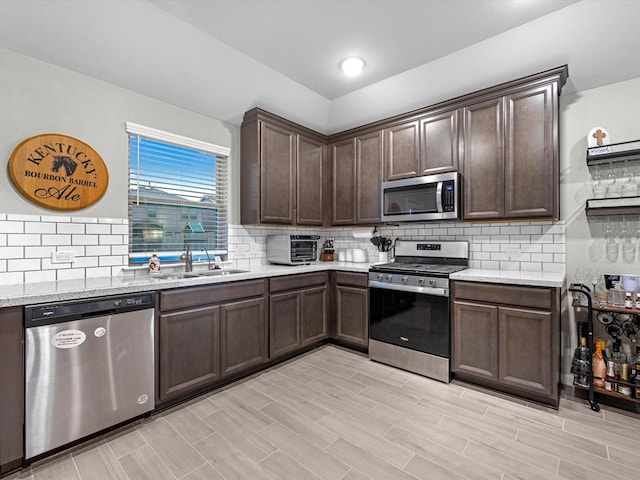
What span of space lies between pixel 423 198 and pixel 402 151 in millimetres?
579

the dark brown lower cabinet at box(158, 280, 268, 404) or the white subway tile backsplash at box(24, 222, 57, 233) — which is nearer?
the white subway tile backsplash at box(24, 222, 57, 233)

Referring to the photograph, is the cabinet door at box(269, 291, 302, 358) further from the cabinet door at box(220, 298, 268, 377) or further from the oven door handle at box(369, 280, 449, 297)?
the oven door handle at box(369, 280, 449, 297)

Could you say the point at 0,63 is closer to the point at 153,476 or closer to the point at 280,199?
the point at 280,199

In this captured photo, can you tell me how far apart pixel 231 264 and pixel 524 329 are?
2.73m

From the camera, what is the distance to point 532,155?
2.56 meters

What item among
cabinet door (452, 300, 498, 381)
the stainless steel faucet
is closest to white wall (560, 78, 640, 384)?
cabinet door (452, 300, 498, 381)

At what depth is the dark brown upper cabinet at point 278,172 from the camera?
3.32 metres

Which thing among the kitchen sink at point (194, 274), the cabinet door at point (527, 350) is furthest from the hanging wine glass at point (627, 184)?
the kitchen sink at point (194, 274)

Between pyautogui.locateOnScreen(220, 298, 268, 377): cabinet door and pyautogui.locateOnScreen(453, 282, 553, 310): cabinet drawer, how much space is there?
68.6 inches

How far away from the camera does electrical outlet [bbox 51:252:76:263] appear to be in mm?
2279

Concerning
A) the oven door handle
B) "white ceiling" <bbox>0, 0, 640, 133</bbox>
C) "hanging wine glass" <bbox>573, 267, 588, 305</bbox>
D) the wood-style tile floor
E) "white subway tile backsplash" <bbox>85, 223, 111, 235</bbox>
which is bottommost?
the wood-style tile floor

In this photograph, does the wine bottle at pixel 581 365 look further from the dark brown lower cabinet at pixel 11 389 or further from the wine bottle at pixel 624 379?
the dark brown lower cabinet at pixel 11 389

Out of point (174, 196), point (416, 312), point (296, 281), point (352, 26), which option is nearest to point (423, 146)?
point (352, 26)

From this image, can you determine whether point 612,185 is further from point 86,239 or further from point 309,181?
point 86,239
